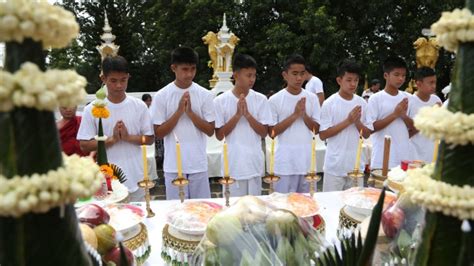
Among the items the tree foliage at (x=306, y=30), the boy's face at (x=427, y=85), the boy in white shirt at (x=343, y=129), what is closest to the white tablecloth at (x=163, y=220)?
the boy in white shirt at (x=343, y=129)

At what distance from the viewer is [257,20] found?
1507 cm

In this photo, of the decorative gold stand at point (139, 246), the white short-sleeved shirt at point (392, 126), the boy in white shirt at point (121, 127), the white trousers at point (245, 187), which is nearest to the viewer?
the decorative gold stand at point (139, 246)

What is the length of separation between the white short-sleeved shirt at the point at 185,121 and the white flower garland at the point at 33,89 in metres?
2.89

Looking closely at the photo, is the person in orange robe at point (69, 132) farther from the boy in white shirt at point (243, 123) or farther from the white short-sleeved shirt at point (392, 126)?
the white short-sleeved shirt at point (392, 126)

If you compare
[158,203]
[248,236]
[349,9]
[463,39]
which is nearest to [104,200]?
[158,203]

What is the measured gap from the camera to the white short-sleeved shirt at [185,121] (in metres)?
3.48

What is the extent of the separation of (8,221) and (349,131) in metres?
3.42

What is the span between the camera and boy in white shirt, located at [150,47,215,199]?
134 inches

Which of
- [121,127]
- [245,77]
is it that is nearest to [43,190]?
[121,127]

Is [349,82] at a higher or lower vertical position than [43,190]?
higher

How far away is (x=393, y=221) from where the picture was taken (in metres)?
1.24

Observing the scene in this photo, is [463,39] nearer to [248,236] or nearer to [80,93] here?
[80,93]

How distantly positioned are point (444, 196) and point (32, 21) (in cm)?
74

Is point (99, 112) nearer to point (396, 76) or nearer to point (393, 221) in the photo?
point (393, 221)
